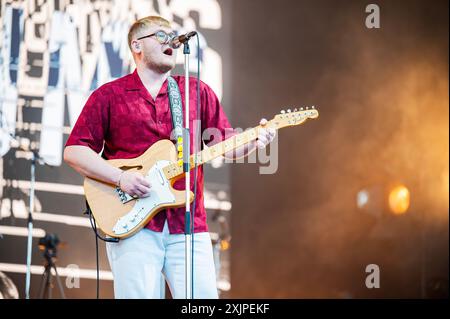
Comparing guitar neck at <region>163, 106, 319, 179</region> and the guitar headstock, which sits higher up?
the guitar headstock

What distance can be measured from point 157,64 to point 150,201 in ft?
2.47

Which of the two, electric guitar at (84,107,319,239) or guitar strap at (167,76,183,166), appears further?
guitar strap at (167,76,183,166)

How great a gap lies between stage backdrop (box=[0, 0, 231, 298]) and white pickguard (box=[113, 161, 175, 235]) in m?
2.42

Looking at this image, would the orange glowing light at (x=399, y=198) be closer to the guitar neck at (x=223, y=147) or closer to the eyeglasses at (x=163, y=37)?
the guitar neck at (x=223, y=147)

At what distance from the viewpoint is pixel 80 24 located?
5.78 meters

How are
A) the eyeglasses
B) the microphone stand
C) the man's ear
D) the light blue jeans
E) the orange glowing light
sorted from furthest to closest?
the orange glowing light → the man's ear → the eyeglasses → the light blue jeans → the microphone stand

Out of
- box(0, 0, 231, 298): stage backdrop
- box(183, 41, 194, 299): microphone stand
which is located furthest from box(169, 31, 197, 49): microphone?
box(0, 0, 231, 298): stage backdrop

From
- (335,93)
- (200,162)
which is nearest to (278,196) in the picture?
(335,93)

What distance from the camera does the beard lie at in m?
3.47

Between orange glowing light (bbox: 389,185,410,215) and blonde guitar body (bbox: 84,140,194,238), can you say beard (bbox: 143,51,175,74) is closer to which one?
blonde guitar body (bbox: 84,140,194,238)

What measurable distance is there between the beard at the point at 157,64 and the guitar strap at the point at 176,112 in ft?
0.30

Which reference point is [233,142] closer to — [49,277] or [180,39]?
[180,39]

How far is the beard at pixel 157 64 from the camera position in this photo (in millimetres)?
3469
